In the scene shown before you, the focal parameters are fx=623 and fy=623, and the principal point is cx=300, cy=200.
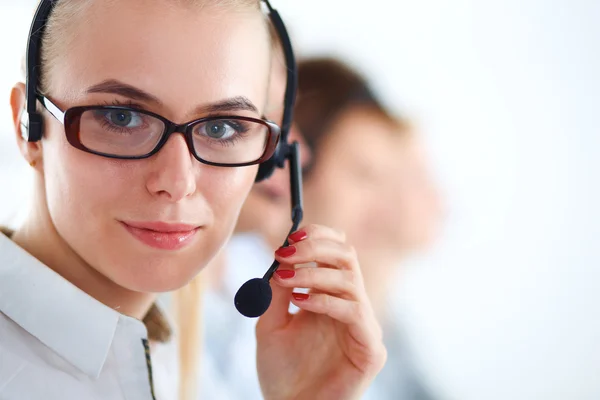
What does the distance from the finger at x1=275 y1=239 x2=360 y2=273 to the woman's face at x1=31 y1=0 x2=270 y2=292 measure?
0.15 meters

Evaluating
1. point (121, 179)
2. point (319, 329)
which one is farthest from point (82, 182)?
point (319, 329)

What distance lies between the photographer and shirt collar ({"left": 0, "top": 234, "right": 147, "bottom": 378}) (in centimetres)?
87

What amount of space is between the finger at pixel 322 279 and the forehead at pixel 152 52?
0.29m

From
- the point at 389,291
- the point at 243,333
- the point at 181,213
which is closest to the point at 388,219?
the point at 389,291

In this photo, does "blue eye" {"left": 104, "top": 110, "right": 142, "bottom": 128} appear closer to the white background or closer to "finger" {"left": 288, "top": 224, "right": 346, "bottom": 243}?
"finger" {"left": 288, "top": 224, "right": 346, "bottom": 243}

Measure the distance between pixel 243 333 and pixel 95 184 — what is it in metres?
0.73

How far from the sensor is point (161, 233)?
0.89 meters

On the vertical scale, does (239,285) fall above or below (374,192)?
below

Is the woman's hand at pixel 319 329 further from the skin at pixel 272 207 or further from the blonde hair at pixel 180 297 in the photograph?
the skin at pixel 272 207

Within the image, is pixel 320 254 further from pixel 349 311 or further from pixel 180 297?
pixel 180 297

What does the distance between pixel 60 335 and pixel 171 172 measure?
282mm

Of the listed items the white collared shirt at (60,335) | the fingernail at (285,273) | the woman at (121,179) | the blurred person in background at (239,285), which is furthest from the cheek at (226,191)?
the blurred person in background at (239,285)

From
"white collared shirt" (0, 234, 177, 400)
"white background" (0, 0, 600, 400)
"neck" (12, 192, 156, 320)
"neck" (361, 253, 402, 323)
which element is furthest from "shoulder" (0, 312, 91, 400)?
"neck" (361, 253, 402, 323)

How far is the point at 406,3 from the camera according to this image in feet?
4.34
